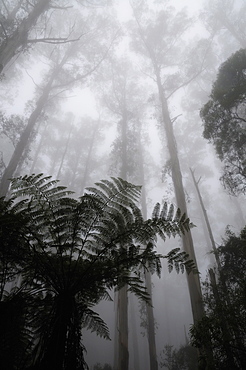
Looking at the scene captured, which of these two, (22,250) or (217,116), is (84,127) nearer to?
(217,116)

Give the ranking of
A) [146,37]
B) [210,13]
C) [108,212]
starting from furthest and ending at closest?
[210,13]
[146,37]
[108,212]

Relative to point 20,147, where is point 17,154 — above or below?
below

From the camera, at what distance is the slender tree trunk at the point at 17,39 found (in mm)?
7316

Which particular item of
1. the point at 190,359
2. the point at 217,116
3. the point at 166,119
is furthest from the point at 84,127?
the point at 190,359

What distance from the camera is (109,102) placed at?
17.5m

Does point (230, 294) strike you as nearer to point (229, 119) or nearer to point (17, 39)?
point (229, 119)

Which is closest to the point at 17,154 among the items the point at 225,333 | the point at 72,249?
the point at 72,249

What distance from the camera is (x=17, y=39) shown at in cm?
773

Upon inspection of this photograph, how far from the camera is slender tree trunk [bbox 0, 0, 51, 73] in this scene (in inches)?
288

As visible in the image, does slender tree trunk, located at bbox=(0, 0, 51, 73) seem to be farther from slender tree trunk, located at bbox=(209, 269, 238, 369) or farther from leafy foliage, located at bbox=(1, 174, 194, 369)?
slender tree trunk, located at bbox=(209, 269, 238, 369)

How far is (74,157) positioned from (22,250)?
77.5ft

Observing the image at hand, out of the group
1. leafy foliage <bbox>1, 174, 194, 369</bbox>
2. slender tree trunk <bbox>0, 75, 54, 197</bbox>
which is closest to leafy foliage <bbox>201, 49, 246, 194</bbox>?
leafy foliage <bbox>1, 174, 194, 369</bbox>

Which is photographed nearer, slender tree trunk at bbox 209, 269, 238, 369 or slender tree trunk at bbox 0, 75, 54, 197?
slender tree trunk at bbox 209, 269, 238, 369

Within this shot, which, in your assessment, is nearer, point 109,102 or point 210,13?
point 109,102
